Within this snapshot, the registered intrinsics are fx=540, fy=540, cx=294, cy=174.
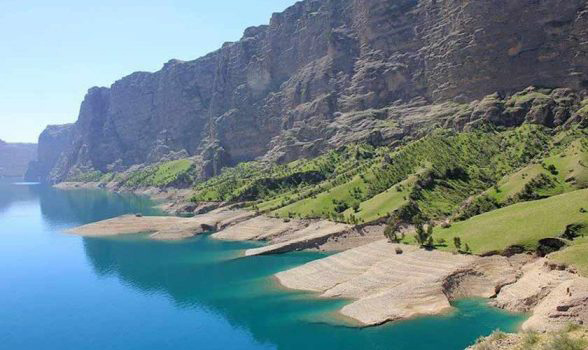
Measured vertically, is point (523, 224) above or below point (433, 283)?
above

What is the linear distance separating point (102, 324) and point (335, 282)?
139ft

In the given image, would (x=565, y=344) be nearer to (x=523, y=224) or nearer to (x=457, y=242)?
(x=457, y=242)

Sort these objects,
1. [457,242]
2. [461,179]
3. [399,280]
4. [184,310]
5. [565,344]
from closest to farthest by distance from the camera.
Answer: [565,344], [399,280], [184,310], [457,242], [461,179]

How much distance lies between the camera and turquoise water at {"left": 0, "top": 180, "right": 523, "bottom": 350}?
7712 cm

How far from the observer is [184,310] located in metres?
98.8

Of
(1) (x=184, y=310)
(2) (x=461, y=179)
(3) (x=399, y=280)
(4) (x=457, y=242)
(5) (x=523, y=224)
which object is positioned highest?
(2) (x=461, y=179)

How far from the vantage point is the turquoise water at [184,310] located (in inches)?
3036

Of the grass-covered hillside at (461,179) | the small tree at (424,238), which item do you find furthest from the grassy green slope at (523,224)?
the grass-covered hillside at (461,179)

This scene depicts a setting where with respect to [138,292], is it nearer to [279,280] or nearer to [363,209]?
[279,280]

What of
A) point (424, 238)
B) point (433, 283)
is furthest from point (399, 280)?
point (424, 238)

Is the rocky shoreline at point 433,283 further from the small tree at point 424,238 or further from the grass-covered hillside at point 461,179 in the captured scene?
the grass-covered hillside at point 461,179

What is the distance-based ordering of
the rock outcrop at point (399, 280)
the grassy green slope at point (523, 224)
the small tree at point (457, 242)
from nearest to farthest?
the rock outcrop at point (399, 280) < the grassy green slope at point (523, 224) < the small tree at point (457, 242)

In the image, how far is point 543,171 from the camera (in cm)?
13800

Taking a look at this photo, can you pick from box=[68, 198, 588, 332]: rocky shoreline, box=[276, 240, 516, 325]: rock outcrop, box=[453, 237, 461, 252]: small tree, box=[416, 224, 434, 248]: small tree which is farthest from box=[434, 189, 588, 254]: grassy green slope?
box=[276, 240, 516, 325]: rock outcrop
